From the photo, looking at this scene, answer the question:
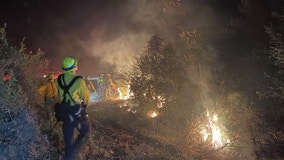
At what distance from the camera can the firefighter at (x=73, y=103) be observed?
4.93 meters

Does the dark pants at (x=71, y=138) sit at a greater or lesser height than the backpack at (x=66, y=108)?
lesser

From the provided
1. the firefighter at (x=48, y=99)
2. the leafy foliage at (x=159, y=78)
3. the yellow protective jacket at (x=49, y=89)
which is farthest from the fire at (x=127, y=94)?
the yellow protective jacket at (x=49, y=89)

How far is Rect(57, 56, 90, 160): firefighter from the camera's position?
4925mm

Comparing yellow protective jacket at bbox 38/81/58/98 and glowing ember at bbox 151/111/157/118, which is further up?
glowing ember at bbox 151/111/157/118

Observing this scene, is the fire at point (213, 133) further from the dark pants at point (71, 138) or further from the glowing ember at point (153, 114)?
the dark pants at point (71, 138)

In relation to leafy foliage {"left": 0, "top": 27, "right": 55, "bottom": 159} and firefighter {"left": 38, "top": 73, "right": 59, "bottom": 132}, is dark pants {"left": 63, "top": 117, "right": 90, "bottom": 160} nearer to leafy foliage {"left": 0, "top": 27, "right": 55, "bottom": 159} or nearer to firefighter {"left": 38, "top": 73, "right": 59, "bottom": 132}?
leafy foliage {"left": 0, "top": 27, "right": 55, "bottom": 159}

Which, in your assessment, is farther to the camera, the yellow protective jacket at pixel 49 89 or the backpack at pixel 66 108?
the yellow protective jacket at pixel 49 89

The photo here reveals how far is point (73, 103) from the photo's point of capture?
4949 mm

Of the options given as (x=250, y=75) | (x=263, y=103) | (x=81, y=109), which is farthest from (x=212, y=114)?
(x=81, y=109)

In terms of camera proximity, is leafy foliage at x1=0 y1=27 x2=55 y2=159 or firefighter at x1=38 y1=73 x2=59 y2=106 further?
firefighter at x1=38 y1=73 x2=59 y2=106

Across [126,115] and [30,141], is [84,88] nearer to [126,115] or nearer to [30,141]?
[30,141]

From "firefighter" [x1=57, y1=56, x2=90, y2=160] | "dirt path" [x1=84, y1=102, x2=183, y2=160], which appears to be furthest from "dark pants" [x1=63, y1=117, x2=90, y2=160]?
"dirt path" [x1=84, y1=102, x2=183, y2=160]

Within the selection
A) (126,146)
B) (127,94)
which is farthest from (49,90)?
(127,94)

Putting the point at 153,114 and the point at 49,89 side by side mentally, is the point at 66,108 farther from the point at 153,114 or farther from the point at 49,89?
the point at 153,114
